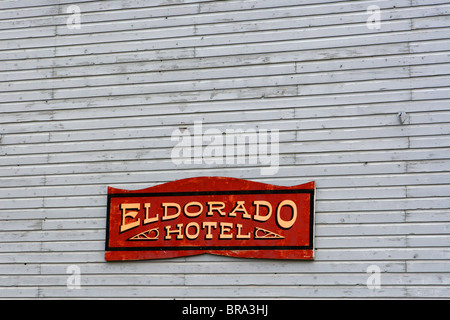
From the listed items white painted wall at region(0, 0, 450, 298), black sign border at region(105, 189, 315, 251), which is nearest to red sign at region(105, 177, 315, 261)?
black sign border at region(105, 189, 315, 251)

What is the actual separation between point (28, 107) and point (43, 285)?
8.41 feet

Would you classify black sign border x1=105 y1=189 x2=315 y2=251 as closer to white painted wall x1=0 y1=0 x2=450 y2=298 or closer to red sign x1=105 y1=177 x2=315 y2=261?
red sign x1=105 y1=177 x2=315 y2=261

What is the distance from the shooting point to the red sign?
8961mm

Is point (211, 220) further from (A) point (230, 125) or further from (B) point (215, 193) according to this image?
(A) point (230, 125)

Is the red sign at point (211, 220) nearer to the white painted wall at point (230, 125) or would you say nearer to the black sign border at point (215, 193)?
the black sign border at point (215, 193)

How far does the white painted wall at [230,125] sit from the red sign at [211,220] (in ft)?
0.44

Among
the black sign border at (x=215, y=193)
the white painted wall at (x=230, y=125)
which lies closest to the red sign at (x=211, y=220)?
the black sign border at (x=215, y=193)

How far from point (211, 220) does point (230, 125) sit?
4.22 feet

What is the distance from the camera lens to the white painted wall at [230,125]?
871 centimetres

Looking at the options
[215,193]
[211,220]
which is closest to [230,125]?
[215,193]

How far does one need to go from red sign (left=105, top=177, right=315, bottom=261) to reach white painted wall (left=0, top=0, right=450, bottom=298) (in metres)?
0.13

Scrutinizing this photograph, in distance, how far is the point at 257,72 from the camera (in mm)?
9445

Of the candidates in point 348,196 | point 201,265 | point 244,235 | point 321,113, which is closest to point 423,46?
point 321,113

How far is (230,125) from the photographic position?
9.41 metres
